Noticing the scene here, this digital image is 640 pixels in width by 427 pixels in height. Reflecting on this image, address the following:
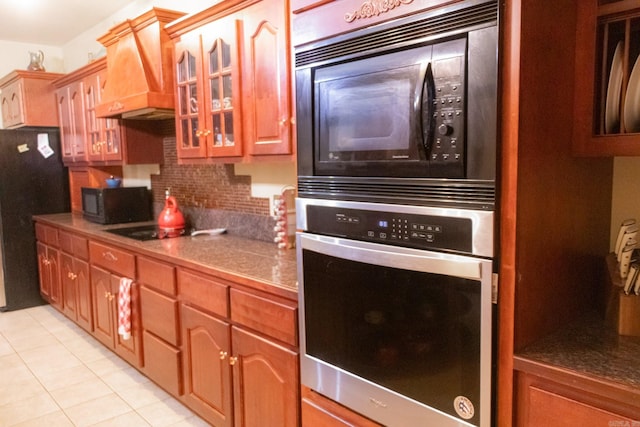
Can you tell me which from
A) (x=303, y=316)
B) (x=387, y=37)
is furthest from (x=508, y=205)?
(x=303, y=316)

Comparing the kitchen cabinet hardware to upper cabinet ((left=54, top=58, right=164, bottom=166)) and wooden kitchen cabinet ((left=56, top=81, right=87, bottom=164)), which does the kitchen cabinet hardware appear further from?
wooden kitchen cabinet ((left=56, top=81, right=87, bottom=164))

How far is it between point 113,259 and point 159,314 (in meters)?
0.69

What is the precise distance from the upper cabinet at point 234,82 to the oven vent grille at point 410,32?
1.81ft

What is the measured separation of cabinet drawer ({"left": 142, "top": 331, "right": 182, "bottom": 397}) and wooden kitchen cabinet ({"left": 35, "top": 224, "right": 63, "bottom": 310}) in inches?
71.1

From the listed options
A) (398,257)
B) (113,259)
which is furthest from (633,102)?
(113,259)

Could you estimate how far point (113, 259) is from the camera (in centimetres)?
300

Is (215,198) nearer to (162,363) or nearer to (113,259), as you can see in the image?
(113,259)

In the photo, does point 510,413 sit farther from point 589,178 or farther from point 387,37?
point 387,37

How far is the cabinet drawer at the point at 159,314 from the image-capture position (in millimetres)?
2416

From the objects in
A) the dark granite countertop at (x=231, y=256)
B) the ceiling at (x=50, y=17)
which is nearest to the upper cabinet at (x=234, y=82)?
the dark granite countertop at (x=231, y=256)

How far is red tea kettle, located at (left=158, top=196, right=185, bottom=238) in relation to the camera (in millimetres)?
3062

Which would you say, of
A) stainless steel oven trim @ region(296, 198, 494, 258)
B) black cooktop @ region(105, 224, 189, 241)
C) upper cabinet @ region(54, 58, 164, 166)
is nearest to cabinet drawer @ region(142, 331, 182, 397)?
black cooktop @ region(105, 224, 189, 241)

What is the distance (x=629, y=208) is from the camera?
143 centimetres

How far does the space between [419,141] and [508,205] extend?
0.27m
